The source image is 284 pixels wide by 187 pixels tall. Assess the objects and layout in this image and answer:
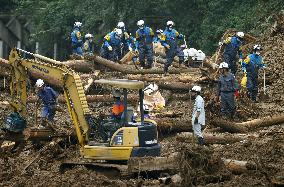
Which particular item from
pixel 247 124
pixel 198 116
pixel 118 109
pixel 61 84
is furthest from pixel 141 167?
pixel 247 124

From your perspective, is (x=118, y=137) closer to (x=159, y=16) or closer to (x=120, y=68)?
(x=120, y=68)

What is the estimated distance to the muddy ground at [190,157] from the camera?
42.2 feet

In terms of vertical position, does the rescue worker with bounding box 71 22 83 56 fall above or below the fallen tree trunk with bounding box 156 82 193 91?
above

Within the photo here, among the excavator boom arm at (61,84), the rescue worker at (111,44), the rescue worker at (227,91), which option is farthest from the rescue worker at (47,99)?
the rescue worker at (111,44)

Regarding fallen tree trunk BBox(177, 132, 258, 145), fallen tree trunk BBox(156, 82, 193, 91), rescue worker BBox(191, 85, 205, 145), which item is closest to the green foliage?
fallen tree trunk BBox(156, 82, 193, 91)

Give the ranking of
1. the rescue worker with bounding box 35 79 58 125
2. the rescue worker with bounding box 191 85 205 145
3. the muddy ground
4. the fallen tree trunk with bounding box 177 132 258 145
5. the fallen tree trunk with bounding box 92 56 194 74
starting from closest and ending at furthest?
1. the muddy ground
2. the rescue worker with bounding box 191 85 205 145
3. the fallen tree trunk with bounding box 177 132 258 145
4. the rescue worker with bounding box 35 79 58 125
5. the fallen tree trunk with bounding box 92 56 194 74

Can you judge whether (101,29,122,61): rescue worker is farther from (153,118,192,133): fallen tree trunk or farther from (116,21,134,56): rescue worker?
(153,118,192,133): fallen tree trunk

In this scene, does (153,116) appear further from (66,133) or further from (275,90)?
(275,90)

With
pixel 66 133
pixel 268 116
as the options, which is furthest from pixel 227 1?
pixel 66 133

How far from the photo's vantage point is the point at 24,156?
1664 centimetres

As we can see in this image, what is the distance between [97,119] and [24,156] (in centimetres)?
271

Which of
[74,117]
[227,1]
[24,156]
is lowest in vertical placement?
[24,156]

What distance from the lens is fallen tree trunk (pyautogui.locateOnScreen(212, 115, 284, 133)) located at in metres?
18.4

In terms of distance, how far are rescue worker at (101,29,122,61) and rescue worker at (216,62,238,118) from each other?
7.33 meters
